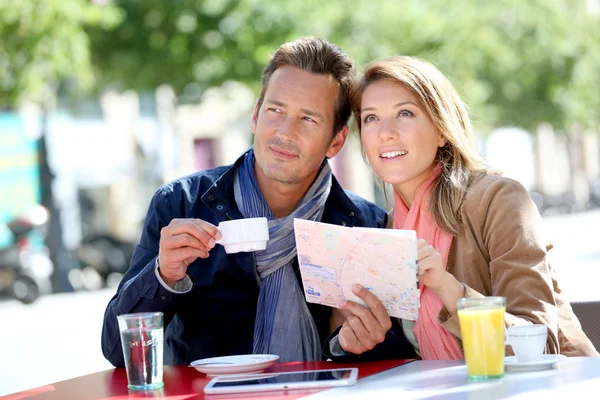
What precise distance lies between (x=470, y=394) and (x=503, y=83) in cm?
2367

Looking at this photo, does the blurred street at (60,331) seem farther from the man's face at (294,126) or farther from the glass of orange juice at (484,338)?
the glass of orange juice at (484,338)

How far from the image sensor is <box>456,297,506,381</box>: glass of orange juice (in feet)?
7.26

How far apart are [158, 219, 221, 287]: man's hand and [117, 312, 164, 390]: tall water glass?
39cm

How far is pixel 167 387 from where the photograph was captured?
2494 mm

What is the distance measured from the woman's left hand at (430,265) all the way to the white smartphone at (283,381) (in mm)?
356

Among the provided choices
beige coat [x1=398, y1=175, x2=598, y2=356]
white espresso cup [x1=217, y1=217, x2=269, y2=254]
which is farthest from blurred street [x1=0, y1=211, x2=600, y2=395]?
white espresso cup [x1=217, y1=217, x2=269, y2=254]

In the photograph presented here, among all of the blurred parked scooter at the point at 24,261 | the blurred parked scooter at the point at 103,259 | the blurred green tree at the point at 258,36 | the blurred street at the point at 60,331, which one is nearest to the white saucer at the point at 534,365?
the blurred street at the point at 60,331

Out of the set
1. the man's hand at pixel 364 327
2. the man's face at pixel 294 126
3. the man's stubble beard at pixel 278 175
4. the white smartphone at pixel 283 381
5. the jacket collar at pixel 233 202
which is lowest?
the white smartphone at pixel 283 381

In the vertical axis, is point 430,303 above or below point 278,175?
below

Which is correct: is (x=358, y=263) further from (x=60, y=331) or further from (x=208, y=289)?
(x=60, y=331)

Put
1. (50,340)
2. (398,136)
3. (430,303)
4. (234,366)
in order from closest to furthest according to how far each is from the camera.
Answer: (234,366), (430,303), (398,136), (50,340)

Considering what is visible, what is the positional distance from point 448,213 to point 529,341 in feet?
2.96

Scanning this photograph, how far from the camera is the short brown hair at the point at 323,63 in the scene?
12.8 feet

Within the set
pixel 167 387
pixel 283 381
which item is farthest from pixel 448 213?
pixel 167 387
